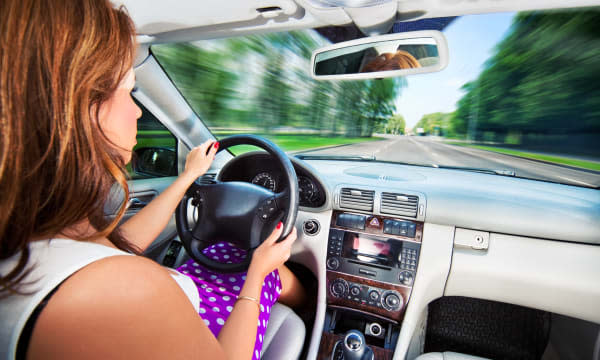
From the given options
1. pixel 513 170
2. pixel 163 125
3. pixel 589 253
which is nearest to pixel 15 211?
pixel 163 125

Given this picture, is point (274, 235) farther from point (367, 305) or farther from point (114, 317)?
point (367, 305)

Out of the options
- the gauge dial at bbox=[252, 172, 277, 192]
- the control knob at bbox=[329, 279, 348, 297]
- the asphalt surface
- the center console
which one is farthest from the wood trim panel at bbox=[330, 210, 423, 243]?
the asphalt surface

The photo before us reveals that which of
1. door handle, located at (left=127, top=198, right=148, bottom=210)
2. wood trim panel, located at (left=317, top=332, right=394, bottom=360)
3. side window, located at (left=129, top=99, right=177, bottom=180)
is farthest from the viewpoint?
side window, located at (left=129, top=99, right=177, bottom=180)

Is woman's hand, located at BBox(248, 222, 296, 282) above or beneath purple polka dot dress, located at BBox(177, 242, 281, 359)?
above

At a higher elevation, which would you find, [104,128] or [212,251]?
[104,128]

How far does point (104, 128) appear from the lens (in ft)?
2.78

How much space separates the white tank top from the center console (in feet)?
5.19

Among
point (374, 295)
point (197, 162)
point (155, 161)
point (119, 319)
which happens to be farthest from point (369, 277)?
point (155, 161)

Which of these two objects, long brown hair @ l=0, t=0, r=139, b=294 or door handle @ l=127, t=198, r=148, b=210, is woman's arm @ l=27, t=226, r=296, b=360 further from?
door handle @ l=127, t=198, r=148, b=210

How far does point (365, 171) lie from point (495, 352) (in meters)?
1.67

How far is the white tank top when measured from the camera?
637mm

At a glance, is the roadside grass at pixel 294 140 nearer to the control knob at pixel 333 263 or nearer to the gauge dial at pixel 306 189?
the gauge dial at pixel 306 189

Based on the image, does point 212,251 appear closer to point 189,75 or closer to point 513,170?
point 189,75

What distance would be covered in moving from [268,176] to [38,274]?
154 centimetres
